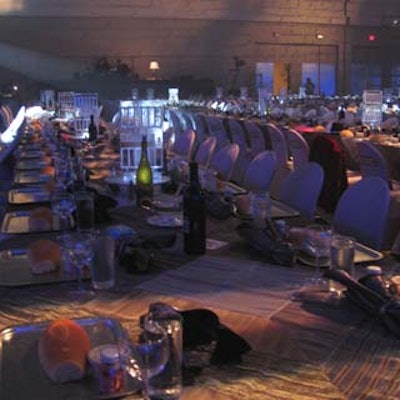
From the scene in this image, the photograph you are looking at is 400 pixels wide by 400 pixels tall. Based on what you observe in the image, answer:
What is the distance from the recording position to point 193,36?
60.1ft

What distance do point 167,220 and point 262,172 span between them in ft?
5.57

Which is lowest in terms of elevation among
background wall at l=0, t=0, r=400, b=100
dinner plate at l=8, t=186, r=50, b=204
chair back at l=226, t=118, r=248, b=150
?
dinner plate at l=8, t=186, r=50, b=204

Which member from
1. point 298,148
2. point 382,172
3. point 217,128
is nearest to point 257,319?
point 382,172

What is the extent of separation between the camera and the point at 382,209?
2619 millimetres

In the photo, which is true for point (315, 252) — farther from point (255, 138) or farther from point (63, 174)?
point (255, 138)

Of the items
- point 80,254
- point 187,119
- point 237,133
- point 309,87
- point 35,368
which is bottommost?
point 35,368

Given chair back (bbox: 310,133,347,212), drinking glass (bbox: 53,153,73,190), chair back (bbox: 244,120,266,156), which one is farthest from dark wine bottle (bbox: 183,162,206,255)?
chair back (bbox: 244,120,266,156)

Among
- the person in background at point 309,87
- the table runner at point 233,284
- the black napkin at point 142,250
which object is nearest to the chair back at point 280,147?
the black napkin at point 142,250

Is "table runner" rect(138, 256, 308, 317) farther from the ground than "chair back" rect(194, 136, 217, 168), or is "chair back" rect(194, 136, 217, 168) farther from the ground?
"chair back" rect(194, 136, 217, 168)

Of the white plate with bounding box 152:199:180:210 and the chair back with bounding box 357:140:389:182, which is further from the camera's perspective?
the chair back with bounding box 357:140:389:182

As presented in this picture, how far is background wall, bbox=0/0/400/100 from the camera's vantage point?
1731 cm

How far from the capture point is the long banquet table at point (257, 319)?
45.0 inches

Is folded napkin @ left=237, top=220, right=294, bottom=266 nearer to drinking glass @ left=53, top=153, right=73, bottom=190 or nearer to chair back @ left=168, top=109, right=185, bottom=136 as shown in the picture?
drinking glass @ left=53, top=153, right=73, bottom=190

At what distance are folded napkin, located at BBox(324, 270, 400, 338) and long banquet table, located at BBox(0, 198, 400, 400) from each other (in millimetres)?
22
